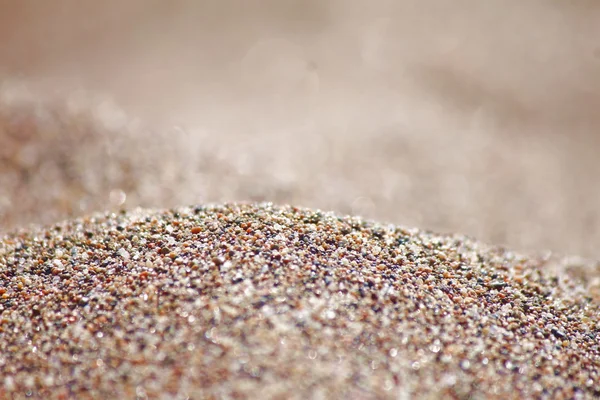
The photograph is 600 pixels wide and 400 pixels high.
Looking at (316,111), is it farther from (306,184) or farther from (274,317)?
(274,317)

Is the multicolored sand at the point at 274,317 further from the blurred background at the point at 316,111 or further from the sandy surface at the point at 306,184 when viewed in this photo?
the blurred background at the point at 316,111

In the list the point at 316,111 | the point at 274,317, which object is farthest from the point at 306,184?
the point at 274,317

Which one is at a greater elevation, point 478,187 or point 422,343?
point 478,187

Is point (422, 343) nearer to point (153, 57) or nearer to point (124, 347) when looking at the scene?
point (124, 347)

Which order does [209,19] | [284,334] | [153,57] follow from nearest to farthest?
1. [284,334]
2. [153,57]
3. [209,19]

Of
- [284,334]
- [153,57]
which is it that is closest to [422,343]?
[284,334]

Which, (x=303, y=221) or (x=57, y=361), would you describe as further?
(x=303, y=221)

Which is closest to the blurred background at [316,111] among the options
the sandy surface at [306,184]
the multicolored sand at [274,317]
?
the sandy surface at [306,184]
